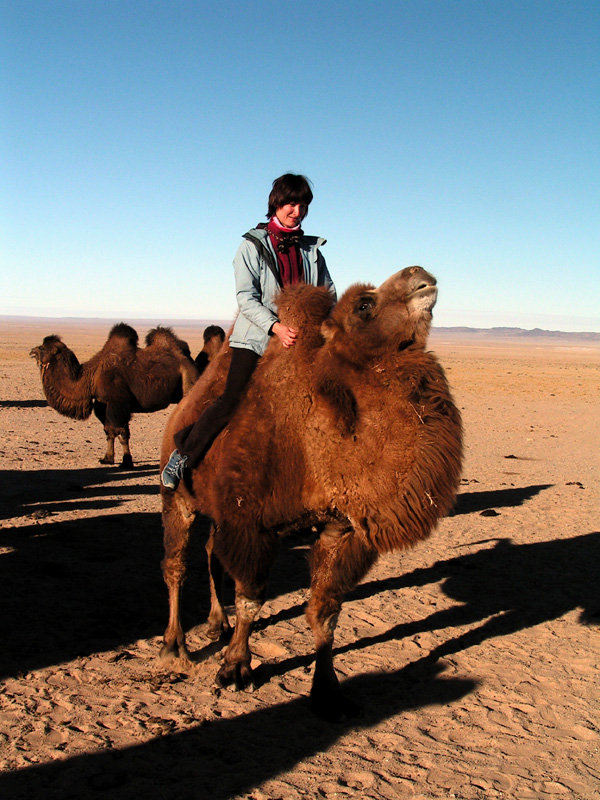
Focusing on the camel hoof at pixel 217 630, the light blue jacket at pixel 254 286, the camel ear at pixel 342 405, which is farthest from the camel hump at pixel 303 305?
the camel hoof at pixel 217 630

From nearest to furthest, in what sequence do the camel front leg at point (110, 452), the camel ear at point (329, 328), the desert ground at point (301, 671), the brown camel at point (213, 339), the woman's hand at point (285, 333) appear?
the desert ground at point (301, 671) < the camel ear at point (329, 328) < the woman's hand at point (285, 333) < the brown camel at point (213, 339) < the camel front leg at point (110, 452)

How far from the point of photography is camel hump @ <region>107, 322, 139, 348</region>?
13.4 metres

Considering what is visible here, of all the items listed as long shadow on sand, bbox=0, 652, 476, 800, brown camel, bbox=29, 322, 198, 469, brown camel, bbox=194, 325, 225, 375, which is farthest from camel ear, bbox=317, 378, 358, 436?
brown camel, bbox=29, 322, 198, 469

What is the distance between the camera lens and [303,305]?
4.02 metres

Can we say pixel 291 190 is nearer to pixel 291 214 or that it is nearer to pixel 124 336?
pixel 291 214

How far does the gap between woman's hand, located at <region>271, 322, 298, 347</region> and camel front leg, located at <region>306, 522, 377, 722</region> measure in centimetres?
105

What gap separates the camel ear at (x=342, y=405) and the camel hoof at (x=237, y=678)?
177 cm

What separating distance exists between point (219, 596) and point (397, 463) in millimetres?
2454

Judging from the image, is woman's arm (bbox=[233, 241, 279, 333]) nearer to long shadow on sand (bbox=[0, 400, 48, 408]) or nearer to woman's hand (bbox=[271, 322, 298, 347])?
woman's hand (bbox=[271, 322, 298, 347])

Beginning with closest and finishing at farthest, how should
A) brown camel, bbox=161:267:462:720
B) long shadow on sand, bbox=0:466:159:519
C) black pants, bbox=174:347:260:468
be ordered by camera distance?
brown camel, bbox=161:267:462:720, black pants, bbox=174:347:260:468, long shadow on sand, bbox=0:466:159:519

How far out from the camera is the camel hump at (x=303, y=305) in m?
4.01

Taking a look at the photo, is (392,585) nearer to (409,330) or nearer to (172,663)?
(172,663)

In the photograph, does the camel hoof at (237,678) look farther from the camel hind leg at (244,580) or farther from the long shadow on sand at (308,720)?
the long shadow on sand at (308,720)

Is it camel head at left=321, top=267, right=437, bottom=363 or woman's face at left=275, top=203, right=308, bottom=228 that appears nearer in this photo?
camel head at left=321, top=267, right=437, bottom=363
